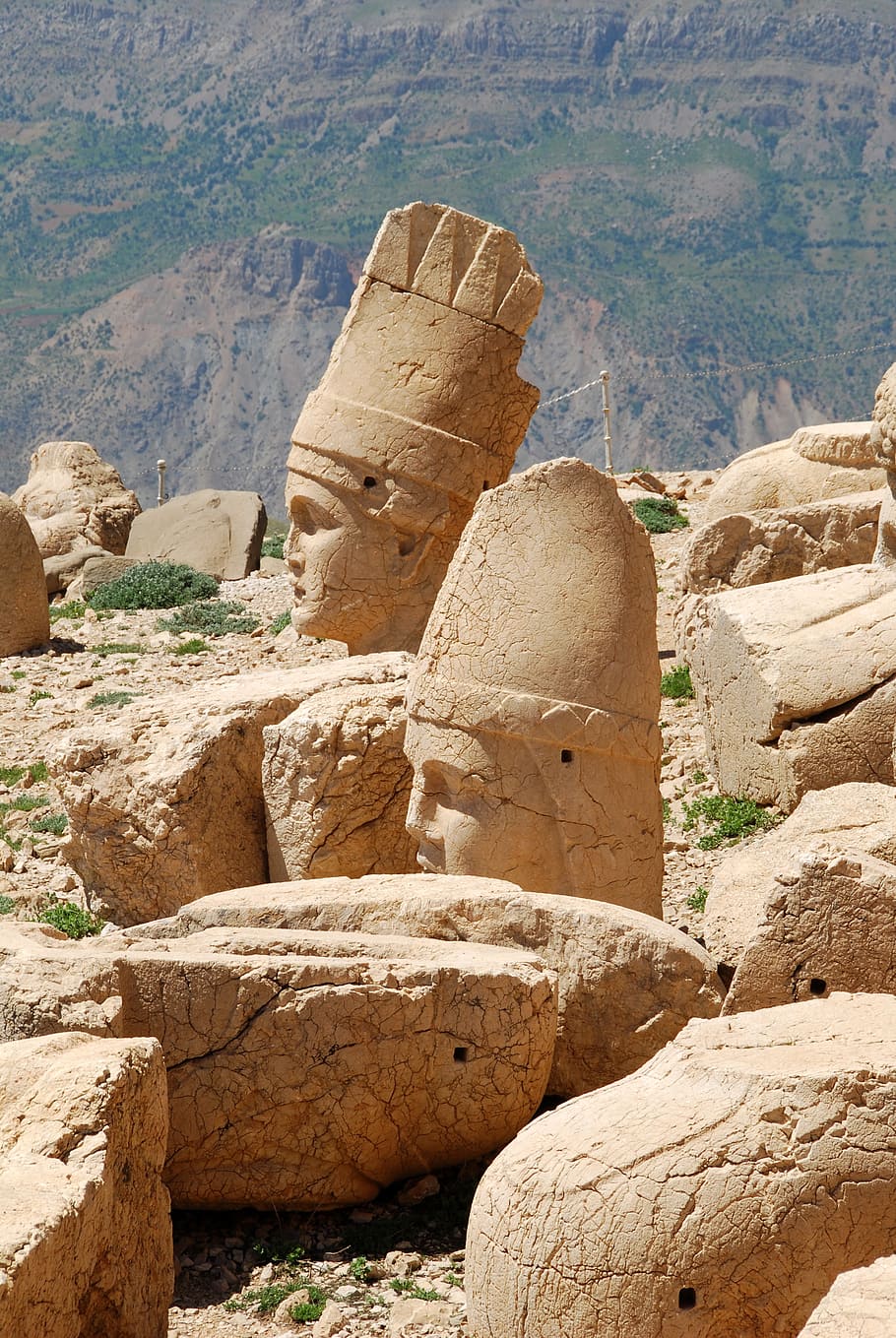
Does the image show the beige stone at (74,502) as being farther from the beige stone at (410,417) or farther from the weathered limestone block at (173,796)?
the weathered limestone block at (173,796)

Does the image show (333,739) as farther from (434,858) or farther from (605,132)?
(605,132)

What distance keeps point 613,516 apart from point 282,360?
3027 inches

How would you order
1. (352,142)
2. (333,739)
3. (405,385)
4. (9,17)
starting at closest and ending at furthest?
(333,739) → (405,385) → (352,142) → (9,17)

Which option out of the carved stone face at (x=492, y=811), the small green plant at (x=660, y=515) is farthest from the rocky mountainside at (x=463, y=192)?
the carved stone face at (x=492, y=811)

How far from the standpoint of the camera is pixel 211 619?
12945 mm

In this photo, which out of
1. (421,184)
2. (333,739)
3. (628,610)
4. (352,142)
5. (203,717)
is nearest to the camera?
(628,610)

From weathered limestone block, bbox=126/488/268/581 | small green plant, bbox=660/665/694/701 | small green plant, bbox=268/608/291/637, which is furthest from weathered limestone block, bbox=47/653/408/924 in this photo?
weathered limestone block, bbox=126/488/268/581

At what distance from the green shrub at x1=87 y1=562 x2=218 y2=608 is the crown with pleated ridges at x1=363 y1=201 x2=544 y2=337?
6159mm

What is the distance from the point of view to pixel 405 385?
7.95 metres

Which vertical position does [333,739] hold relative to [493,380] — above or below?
below

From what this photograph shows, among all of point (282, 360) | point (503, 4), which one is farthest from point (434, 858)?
point (503, 4)

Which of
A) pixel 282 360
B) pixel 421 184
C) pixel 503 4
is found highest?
pixel 503 4

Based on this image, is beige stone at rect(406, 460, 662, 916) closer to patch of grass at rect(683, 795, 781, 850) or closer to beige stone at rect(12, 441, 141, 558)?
patch of grass at rect(683, 795, 781, 850)

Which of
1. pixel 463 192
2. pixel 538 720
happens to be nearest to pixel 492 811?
pixel 538 720
